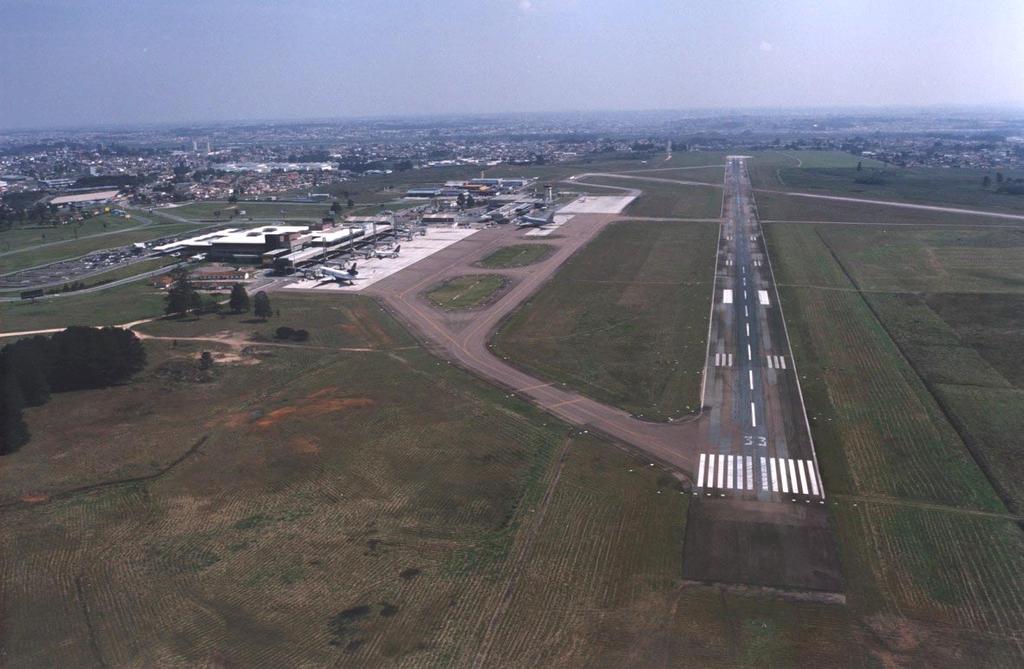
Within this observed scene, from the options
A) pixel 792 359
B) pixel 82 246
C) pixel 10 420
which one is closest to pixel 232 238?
pixel 82 246

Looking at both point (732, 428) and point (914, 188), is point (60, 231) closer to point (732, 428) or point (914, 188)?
point (732, 428)

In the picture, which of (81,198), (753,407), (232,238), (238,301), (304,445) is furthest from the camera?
(81,198)

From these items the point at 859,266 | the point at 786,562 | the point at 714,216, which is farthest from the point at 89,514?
the point at 714,216

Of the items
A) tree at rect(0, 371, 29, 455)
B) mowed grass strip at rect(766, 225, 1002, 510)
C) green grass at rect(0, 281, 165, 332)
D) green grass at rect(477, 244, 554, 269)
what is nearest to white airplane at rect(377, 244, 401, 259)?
green grass at rect(477, 244, 554, 269)

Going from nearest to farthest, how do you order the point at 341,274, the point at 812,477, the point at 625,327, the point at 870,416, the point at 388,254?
1. the point at 812,477
2. the point at 870,416
3. the point at 625,327
4. the point at 341,274
5. the point at 388,254

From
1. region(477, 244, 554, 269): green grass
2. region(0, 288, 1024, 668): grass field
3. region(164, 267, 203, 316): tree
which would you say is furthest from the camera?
region(477, 244, 554, 269): green grass

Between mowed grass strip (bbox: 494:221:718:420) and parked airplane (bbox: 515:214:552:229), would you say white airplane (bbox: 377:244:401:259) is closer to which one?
mowed grass strip (bbox: 494:221:718:420)
